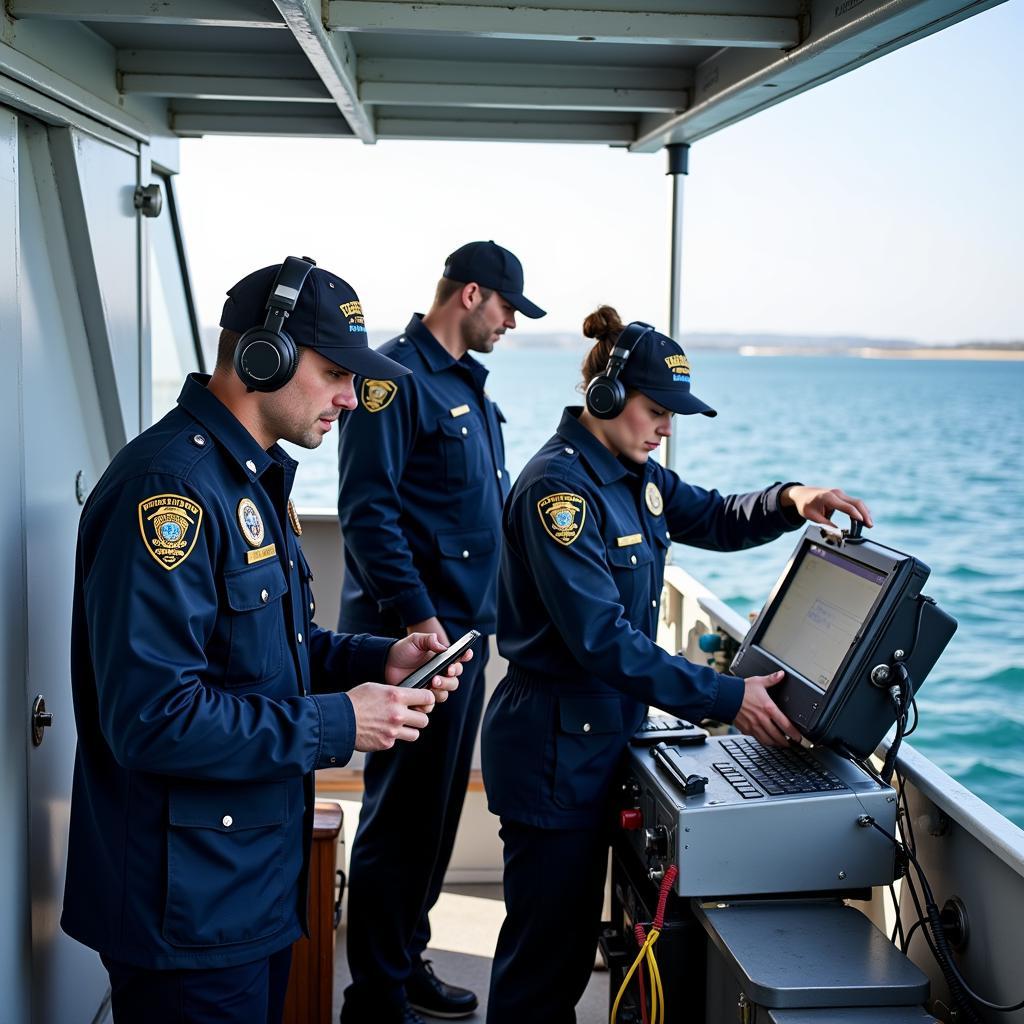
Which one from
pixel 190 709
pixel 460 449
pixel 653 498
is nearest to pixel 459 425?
pixel 460 449

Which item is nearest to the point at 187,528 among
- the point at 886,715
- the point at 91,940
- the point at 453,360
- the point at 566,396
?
the point at 91,940

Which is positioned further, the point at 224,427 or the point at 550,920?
the point at 550,920

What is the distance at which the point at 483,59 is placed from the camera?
9.80ft

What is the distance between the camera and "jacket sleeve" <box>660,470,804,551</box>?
2637 millimetres

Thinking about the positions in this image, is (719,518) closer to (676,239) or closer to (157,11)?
(676,239)

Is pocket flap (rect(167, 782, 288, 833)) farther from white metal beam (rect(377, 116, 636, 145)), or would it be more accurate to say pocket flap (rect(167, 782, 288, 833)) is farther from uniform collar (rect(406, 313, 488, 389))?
white metal beam (rect(377, 116, 636, 145))

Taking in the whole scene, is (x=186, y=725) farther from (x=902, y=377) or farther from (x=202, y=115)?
(x=902, y=377)

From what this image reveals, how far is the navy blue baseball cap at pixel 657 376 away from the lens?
7.54 ft

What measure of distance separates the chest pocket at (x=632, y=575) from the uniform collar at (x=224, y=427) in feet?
2.52

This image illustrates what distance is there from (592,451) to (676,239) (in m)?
1.55

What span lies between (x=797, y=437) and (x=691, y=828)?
180 feet

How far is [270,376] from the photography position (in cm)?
170

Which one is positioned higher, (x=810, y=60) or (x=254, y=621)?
(x=810, y=60)

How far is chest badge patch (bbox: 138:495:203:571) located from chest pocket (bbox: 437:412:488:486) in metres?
1.44
